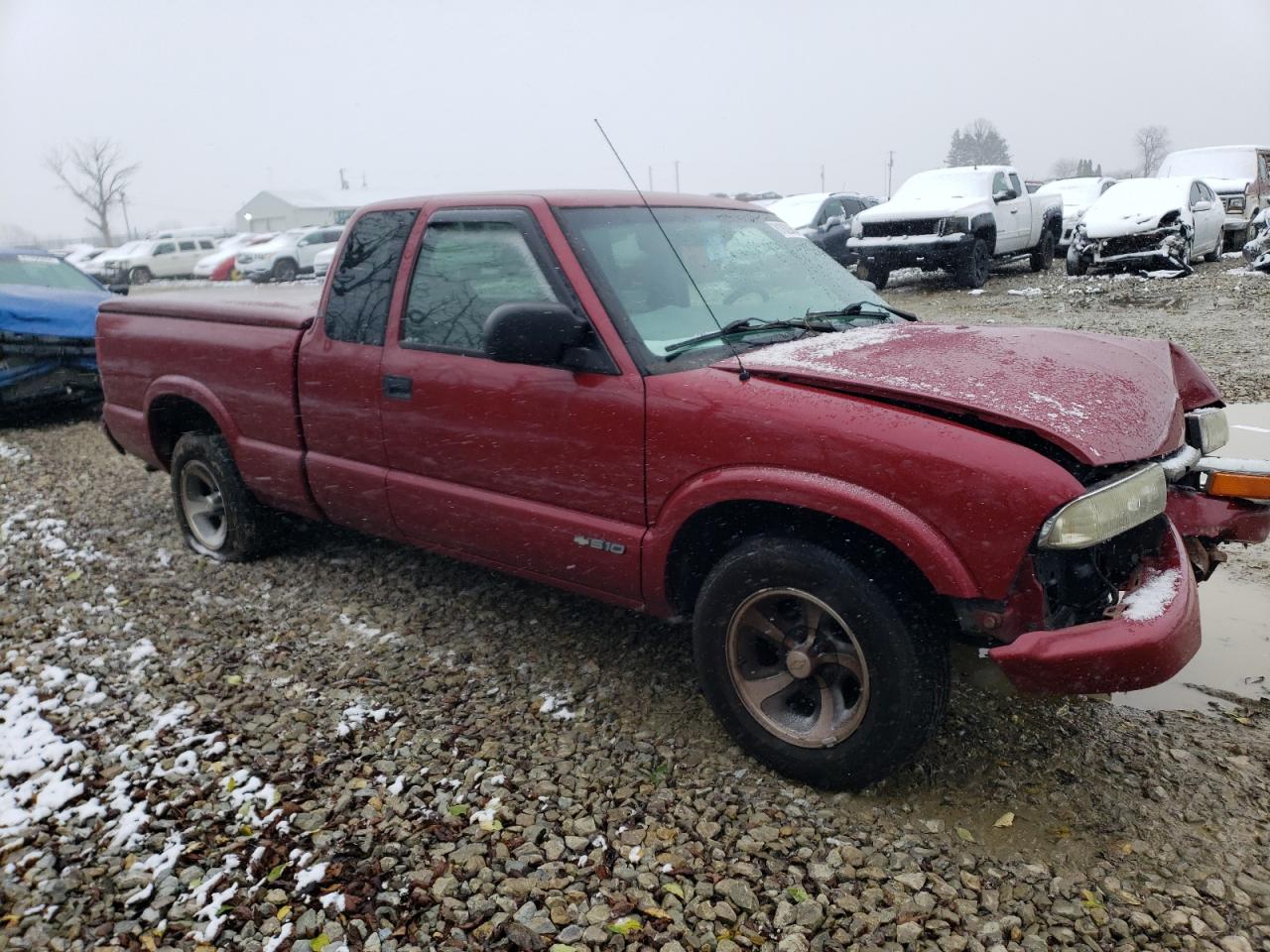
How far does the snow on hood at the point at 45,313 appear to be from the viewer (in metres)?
8.11

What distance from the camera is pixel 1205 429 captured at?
321cm

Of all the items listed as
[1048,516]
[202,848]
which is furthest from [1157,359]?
[202,848]

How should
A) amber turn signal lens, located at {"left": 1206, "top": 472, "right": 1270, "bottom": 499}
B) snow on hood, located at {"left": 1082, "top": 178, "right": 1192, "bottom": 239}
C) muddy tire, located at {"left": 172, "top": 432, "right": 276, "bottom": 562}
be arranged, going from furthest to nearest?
snow on hood, located at {"left": 1082, "top": 178, "right": 1192, "bottom": 239} → muddy tire, located at {"left": 172, "top": 432, "right": 276, "bottom": 562} → amber turn signal lens, located at {"left": 1206, "top": 472, "right": 1270, "bottom": 499}

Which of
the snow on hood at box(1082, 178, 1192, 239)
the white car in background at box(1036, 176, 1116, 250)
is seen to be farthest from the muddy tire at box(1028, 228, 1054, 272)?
the white car in background at box(1036, 176, 1116, 250)

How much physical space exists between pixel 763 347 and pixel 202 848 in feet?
7.52

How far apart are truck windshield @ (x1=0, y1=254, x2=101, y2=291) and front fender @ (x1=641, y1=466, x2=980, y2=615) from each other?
8.72m

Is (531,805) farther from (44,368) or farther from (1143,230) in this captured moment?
(1143,230)

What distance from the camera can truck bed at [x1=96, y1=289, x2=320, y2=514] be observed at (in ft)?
13.7

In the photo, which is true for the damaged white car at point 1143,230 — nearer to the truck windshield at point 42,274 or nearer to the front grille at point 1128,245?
the front grille at point 1128,245

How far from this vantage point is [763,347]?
313cm

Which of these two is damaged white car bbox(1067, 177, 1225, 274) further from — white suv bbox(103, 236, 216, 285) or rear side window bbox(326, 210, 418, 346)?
white suv bbox(103, 236, 216, 285)

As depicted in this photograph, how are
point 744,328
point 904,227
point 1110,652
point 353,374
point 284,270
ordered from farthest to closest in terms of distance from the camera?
point 284,270, point 904,227, point 353,374, point 744,328, point 1110,652

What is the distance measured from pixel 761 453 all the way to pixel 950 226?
38.5 feet

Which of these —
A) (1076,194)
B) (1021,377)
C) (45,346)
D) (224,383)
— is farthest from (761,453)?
(1076,194)
